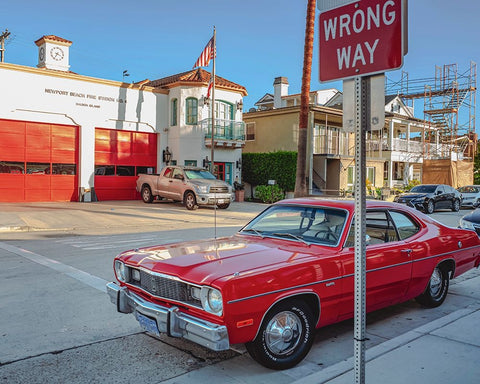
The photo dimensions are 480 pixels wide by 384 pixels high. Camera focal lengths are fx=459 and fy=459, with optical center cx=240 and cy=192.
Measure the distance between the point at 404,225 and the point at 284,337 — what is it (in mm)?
2430

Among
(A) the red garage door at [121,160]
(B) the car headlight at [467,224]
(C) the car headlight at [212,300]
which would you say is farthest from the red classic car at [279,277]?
(A) the red garage door at [121,160]

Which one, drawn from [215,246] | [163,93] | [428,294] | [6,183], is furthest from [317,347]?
[163,93]

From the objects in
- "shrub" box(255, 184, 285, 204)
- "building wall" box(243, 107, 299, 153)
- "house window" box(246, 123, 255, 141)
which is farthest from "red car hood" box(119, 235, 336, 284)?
"house window" box(246, 123, 255, 141)

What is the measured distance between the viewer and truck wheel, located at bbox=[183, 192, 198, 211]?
2042cm

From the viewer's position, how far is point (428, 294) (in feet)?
19.4

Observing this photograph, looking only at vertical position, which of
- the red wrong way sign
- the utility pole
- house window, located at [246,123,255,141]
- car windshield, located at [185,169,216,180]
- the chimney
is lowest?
car windshield, located at [185,169,216,180]

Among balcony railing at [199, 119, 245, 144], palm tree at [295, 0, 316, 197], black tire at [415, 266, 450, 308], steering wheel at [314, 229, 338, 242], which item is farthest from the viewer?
balcony railing at [199, 119, 245, 144]

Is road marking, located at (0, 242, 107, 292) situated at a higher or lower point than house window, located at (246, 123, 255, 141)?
lower

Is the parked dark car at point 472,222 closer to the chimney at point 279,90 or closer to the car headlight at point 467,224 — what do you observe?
the car headlight at point 467,224

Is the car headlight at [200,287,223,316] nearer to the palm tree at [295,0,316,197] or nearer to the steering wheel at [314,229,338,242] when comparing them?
the steering wheel at [314,229,338,242]

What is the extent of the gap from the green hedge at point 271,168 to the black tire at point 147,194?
32.8 ft

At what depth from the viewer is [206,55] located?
23.6 metres

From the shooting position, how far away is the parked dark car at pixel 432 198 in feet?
73.4

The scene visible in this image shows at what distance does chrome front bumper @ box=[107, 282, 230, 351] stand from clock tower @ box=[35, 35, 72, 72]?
2503 centimetres
